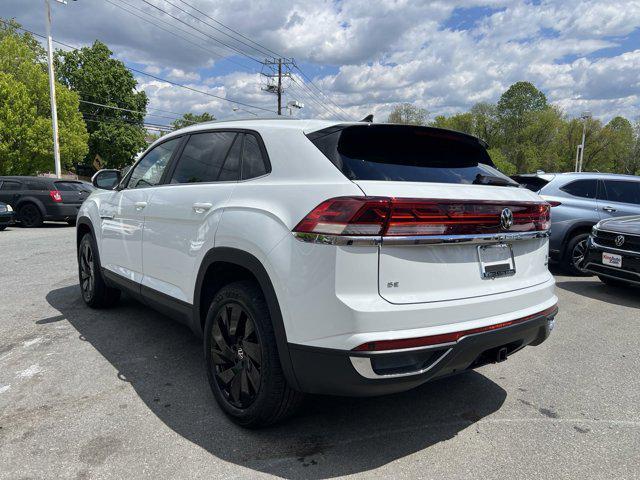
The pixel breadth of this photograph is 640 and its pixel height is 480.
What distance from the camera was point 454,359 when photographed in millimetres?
2381

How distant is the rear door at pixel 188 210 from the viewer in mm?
3062

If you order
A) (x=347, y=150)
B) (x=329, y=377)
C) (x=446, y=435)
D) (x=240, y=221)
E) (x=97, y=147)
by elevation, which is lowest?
(x=446, y=435)

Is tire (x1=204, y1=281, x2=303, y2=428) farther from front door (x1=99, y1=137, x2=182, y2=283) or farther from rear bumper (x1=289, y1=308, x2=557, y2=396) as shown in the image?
front door (x1=99, y1=137, x2=182, y2=283)

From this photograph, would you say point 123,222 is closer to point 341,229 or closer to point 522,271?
point 341,229

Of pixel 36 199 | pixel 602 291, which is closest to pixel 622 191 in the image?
pixel 602 291

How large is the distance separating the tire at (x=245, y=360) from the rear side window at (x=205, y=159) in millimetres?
804

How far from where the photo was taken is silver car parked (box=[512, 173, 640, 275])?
25.5 ft

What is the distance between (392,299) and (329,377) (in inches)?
18.9

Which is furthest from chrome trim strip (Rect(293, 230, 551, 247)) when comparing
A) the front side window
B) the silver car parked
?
the silver car parked

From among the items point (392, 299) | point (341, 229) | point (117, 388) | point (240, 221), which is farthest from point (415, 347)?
point (117, 388)

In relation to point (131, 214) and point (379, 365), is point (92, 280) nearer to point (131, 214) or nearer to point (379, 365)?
point (131, 214)

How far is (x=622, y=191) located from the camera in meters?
8.00

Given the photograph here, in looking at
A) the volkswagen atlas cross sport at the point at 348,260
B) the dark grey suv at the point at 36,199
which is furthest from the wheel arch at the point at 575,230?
the dark grey suv at the point at 36,199

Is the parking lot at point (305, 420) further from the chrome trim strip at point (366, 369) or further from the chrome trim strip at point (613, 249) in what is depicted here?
the chrome trim strip at point (613, 249)
